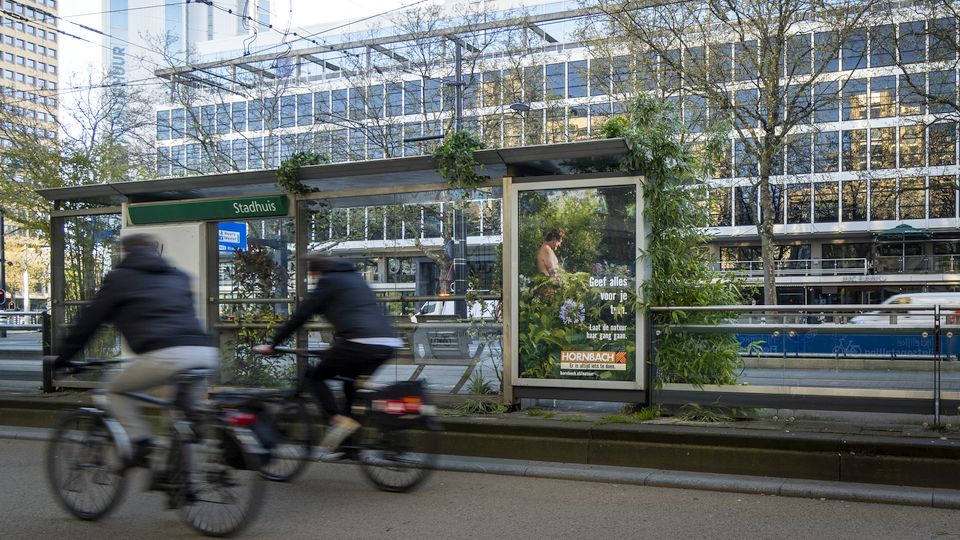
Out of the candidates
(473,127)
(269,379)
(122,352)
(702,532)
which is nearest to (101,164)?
(473,127)

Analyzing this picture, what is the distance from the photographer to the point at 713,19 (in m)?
25.6

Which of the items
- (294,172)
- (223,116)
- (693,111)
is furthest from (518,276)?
(223,116)

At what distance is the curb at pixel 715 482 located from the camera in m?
6.27

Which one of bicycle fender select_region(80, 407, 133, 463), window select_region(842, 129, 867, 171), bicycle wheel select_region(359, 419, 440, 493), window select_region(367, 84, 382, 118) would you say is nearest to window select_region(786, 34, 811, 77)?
window select_region(367, 84, 382, 118)

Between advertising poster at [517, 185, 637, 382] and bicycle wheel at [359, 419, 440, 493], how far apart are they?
109 inches

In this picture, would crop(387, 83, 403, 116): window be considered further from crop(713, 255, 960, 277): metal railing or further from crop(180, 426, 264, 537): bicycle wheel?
crop(180, 426, 264, 537): bicycle wheel

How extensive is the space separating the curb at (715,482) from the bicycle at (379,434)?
123cm

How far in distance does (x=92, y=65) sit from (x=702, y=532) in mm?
30266

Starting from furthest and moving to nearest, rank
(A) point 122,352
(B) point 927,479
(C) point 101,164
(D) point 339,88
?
1. (D) point 339,88
2. (C) point 101,164
3. (A) point 122,352
4. (B) point 927,479

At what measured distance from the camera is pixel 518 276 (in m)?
9.20

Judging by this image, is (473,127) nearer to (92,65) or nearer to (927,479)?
(92,65)

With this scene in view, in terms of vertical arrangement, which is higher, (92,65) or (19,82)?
(19,82)

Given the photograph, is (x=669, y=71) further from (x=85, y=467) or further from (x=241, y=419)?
(x=85, y=467)

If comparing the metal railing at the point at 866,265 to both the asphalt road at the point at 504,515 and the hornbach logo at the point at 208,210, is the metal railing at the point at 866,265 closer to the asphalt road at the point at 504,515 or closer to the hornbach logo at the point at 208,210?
the hornbach logo at the point at 208,210
